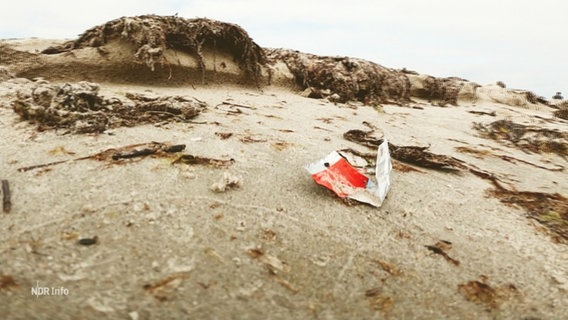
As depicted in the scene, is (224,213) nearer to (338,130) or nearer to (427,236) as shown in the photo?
(427,236)

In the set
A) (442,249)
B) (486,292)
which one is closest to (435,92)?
(442,249)

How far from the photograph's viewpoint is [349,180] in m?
2.10

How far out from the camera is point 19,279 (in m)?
1.19

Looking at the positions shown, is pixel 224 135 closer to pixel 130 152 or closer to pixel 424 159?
pixel 130 152

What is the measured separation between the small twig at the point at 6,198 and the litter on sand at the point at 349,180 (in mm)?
1496

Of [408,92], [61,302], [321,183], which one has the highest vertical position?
[408,92]

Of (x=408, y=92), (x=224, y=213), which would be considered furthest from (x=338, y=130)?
(x=408, y=92)

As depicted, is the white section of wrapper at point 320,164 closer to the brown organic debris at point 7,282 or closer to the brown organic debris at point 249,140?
the brown organic debris at point 249,140

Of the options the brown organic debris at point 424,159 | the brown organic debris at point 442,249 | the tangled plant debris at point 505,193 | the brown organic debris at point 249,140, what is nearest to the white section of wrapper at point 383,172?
the tangled plant debris at point 505,193

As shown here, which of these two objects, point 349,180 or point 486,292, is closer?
point 486,292

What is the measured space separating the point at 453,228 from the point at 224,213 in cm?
122

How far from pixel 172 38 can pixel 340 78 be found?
2.90m

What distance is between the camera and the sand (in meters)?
1.24

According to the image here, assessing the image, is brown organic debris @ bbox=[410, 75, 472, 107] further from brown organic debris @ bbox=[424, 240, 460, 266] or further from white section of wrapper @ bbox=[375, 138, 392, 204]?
brown organic debris @ bbox=[424, 240, 460, 266]
